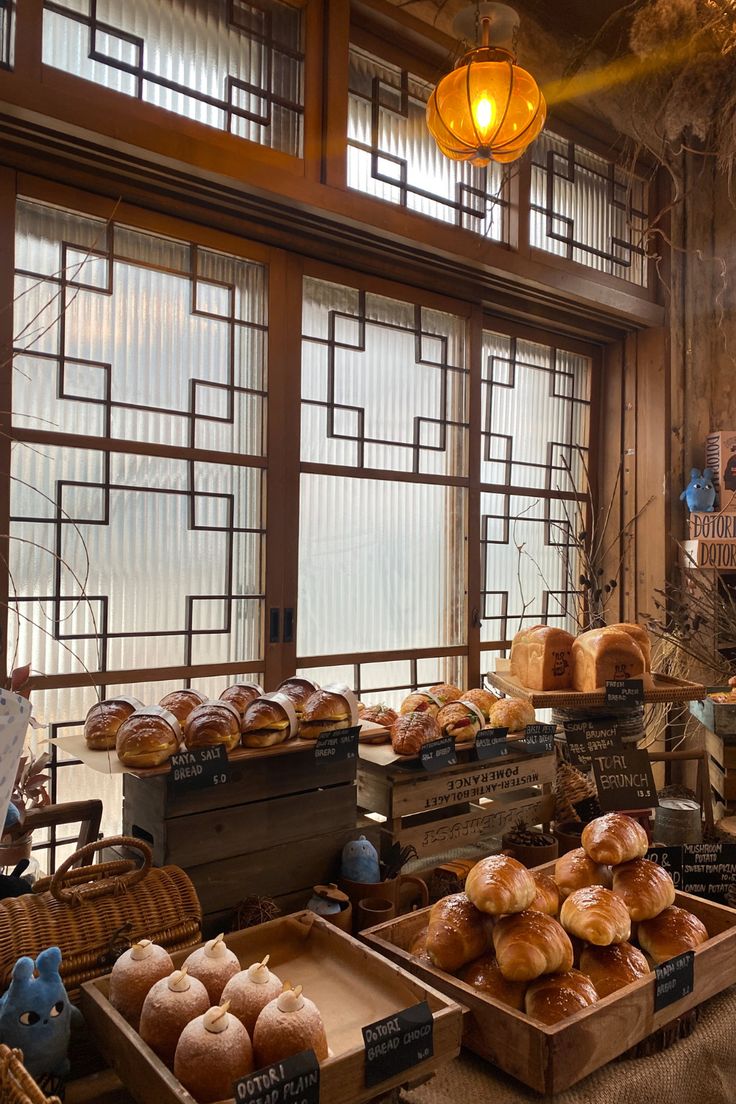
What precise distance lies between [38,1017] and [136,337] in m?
2.29

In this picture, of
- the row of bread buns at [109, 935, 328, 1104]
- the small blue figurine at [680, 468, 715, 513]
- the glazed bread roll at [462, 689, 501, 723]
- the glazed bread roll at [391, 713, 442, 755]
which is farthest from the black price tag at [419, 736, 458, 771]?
the small blue figurine at [680, 468, 715, 513]

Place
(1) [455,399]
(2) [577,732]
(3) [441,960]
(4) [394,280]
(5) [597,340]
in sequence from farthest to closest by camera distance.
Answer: (5) [597,340] → (1) [455,399] → (4) [394,280] → (2) [577,732] → (3) [441,960]

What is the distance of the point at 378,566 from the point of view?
11.7ft

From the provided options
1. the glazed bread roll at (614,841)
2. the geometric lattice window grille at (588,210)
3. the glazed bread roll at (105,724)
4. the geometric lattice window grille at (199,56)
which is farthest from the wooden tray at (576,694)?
the geometric lattice window grille at (588,210)

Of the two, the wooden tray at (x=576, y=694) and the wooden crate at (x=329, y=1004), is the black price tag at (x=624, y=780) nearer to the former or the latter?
the wooden tray at (x=576, y=694)

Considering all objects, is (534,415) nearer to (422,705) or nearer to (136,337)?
(136,337)

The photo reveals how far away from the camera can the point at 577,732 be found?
80.4 inches

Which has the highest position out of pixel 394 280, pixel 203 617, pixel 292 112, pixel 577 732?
pixel 292 112

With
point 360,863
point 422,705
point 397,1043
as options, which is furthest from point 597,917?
point 422,705

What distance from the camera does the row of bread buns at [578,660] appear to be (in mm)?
2334

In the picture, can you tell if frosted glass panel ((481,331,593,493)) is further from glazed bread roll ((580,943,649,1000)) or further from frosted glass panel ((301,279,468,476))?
glazed bread roll ((580,943,649,1000))

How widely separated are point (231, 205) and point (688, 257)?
9.45ft

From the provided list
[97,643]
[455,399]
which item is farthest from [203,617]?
[455,399]

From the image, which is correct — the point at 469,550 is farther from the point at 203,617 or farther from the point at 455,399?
the point at 203,617
